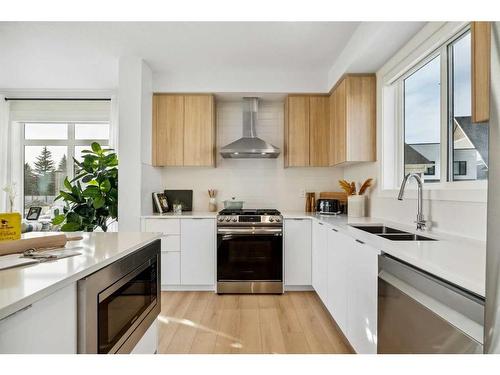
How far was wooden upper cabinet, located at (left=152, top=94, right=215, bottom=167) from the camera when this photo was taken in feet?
12.0

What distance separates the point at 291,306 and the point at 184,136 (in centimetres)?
230

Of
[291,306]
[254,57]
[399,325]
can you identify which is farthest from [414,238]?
[254,57]

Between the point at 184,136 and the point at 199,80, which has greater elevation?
the point at 199,80

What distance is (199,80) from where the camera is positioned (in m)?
3.66

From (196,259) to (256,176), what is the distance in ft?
4.53

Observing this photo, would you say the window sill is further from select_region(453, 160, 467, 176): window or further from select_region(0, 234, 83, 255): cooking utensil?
select_region(0, 234, 83, 255): cooking utensil

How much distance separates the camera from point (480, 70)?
122 cm

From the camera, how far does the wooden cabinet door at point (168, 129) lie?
3.66 metres

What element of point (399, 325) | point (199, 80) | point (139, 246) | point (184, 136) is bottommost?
point (399, 325)

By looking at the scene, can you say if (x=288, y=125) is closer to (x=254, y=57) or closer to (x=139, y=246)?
(x=254, y=57)

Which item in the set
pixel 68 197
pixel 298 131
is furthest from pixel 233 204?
pixel 68 197

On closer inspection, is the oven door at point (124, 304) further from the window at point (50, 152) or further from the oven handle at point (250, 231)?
the window at point (50, 152)

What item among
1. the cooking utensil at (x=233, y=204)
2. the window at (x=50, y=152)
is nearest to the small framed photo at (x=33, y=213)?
the window at (x=50, y=152)
